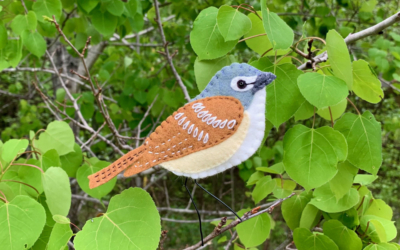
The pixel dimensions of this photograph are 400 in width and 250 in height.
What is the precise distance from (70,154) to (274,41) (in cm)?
66

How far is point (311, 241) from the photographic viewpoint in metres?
0.68

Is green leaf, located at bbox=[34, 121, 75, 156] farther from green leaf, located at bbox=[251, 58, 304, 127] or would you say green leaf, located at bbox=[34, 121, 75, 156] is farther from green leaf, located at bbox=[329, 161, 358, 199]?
green leaf, located at bbox=[329, 161, 358, 199]

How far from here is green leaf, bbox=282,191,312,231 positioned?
0.78 metres

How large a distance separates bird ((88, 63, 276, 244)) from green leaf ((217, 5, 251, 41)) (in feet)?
0.34

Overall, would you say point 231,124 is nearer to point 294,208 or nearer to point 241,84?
point 241,84

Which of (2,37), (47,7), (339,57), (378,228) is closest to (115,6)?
(47,7)

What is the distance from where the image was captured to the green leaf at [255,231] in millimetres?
777

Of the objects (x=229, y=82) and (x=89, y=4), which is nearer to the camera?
(x=229, y=82)

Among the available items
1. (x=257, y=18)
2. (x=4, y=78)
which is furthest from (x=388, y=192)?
(x=4, y=78)

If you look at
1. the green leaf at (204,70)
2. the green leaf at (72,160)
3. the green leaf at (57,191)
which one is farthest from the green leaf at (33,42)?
the green leaf at (204,70)

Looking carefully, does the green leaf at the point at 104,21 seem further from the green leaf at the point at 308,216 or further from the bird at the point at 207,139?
the green leaf at the point at 308,216

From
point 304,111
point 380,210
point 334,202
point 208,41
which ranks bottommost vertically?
point 380,210

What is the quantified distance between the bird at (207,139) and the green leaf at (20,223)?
0.15 m

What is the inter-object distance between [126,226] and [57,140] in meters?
0.37
